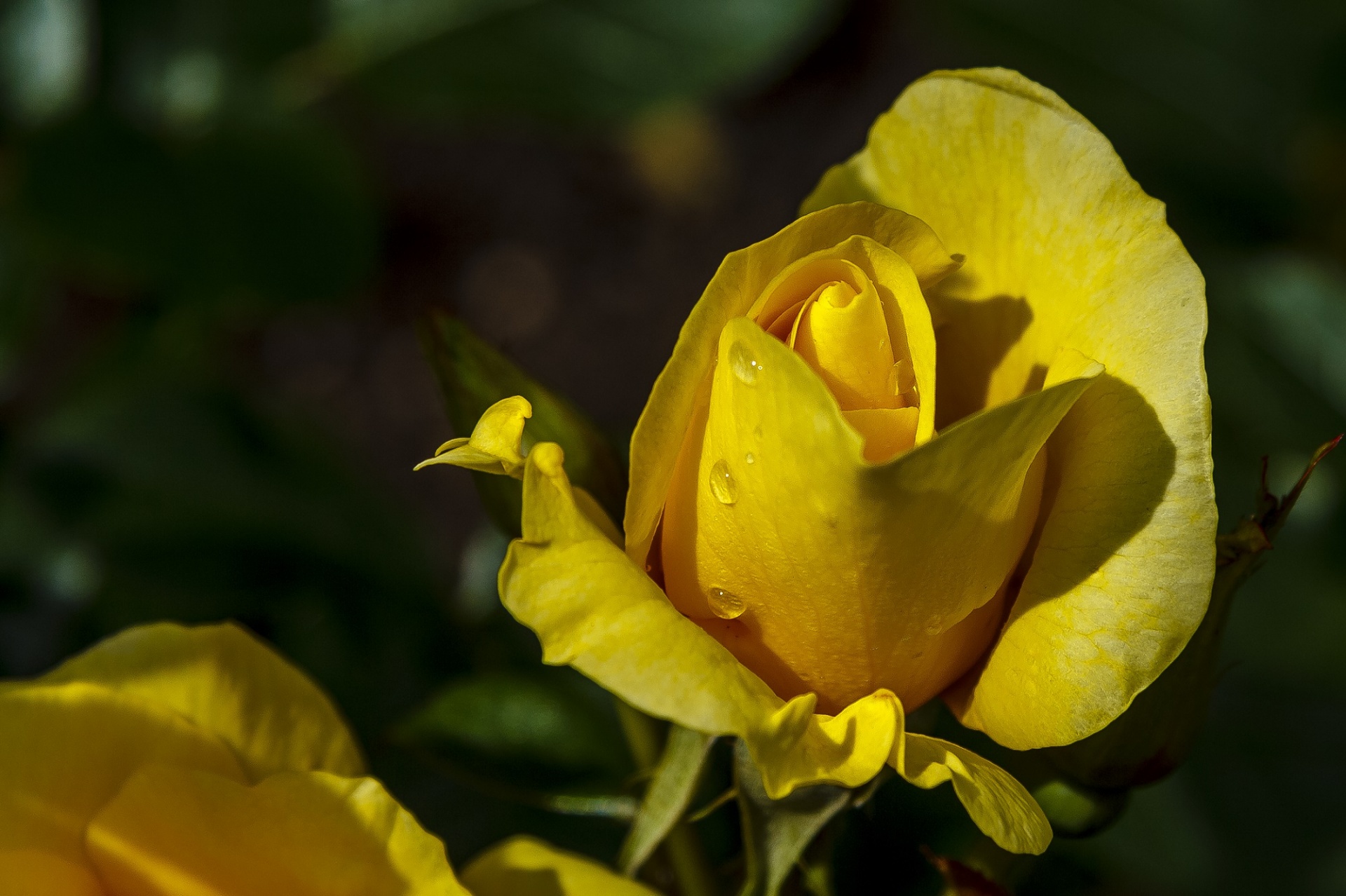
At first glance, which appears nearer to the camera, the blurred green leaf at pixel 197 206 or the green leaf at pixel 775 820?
the green leaf at pixel 775 820

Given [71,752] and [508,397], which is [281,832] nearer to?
[71,752]

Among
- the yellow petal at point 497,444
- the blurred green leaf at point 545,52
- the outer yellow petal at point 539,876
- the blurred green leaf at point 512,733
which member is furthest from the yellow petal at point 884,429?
the blurred green leaf at point 545,52

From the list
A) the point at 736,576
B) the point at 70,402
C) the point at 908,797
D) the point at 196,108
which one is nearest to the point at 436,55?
the point at 196,108

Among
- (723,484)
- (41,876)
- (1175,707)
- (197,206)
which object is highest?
(723,484)

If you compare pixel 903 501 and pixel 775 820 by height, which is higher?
pixel 903 501

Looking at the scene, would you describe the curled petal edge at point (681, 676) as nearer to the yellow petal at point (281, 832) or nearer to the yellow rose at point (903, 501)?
the yellow rose at point (903, 501)

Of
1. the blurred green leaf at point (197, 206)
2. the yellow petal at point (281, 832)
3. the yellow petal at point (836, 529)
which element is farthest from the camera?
the blurred green leaf at point (197, 206)

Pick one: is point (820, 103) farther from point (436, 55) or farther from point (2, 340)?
point (2, 340)

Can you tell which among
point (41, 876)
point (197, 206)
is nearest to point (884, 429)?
point (41, 876)
